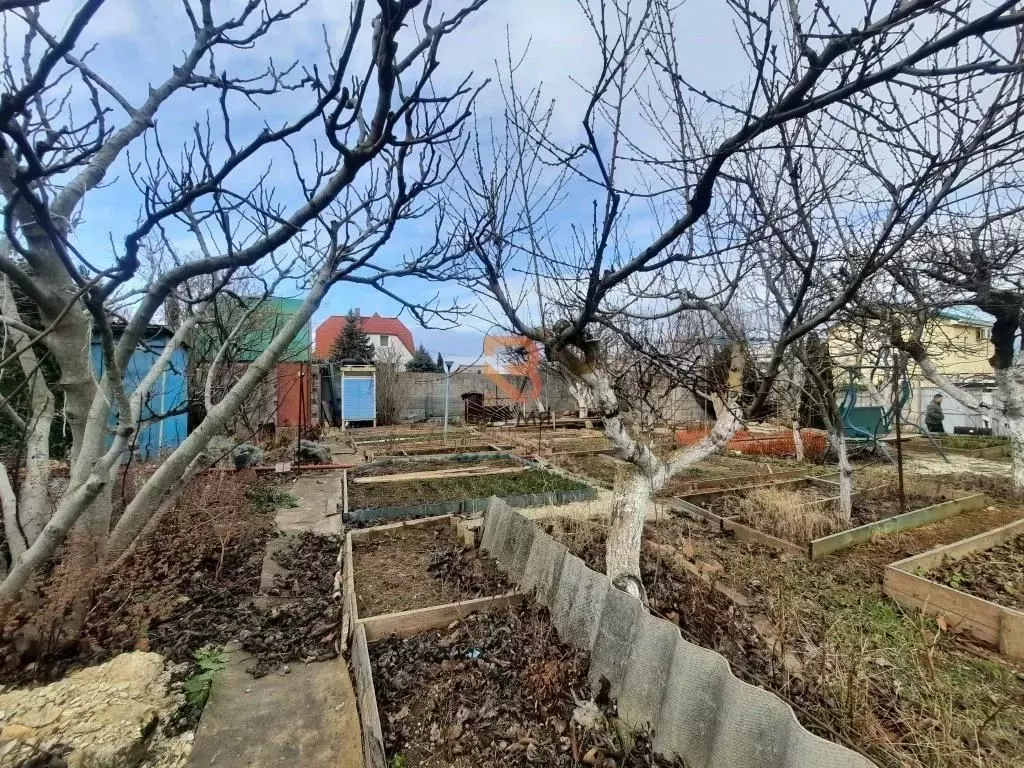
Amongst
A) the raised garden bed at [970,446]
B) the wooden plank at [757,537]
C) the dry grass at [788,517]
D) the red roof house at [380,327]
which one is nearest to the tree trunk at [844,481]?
the dry grass at [788,517]

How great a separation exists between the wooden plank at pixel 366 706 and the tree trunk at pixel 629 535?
1.44 metres

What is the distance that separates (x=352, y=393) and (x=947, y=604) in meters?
15.8

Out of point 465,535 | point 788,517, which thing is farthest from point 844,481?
point 465,535

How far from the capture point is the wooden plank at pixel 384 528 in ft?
15.3

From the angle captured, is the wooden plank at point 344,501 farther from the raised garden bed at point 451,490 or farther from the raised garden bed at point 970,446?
the raised garden bed at point 970,446

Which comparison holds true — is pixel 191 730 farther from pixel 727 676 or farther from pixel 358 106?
pixel 358 106

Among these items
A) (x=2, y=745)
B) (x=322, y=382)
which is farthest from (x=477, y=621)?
(x=322, y=382)

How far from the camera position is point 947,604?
10.7 ft

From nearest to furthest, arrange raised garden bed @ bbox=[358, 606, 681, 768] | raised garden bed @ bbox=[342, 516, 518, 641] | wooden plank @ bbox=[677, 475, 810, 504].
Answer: raised garden bed @ bbox=[358, 606, 681, 768], raised garden bed @ bbox=[342, 516, 518, 641], wooden plank @ bbox=[677, 475, 810, 504]

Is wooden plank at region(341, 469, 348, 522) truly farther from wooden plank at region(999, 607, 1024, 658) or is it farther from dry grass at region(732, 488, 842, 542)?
wooden plank at region(999, 607, 1024, 658)

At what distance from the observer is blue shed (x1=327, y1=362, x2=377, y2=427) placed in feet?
53.7

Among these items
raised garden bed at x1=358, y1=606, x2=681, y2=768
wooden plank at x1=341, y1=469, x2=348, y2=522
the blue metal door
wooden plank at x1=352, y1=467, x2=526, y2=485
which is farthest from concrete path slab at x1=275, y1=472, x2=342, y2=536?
the blue metal door

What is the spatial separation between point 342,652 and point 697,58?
4.03 metres

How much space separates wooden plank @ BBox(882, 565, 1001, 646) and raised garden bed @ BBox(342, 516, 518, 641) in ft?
9.38
